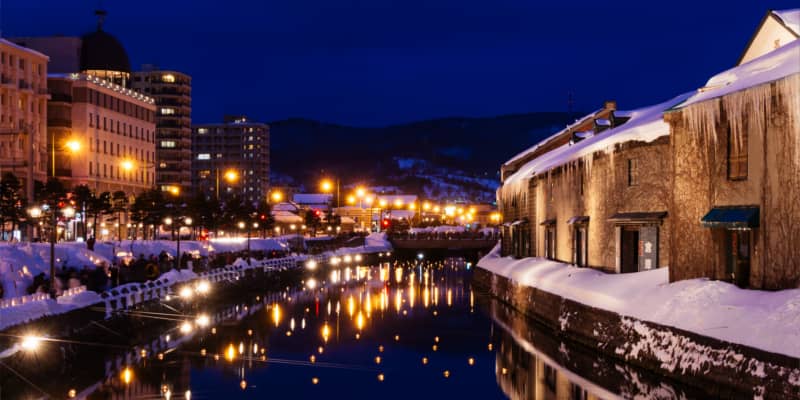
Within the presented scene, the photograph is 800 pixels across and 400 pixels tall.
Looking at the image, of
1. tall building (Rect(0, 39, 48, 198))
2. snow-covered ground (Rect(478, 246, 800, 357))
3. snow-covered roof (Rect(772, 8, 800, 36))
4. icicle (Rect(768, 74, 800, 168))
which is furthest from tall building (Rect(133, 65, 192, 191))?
icicle (Rect(768, 74, 800, 168))

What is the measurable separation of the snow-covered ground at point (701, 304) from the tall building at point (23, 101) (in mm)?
67972

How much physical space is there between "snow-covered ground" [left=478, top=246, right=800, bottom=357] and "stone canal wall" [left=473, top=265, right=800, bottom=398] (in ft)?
0.83

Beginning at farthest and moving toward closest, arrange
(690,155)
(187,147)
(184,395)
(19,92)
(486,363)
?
(187,147) → (19,92) → (486,363) → (690,155) → (184,395)

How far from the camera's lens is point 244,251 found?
262 feet

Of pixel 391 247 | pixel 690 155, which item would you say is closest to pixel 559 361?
pixel 690 155

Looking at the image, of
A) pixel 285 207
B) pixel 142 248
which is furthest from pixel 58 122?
pixel 142 248

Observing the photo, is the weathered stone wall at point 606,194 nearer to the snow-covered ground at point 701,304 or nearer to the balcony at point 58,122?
the snow-covered ground at point 701,304

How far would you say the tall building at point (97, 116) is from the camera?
104625 mm

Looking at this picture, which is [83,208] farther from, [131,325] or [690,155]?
[690,155]

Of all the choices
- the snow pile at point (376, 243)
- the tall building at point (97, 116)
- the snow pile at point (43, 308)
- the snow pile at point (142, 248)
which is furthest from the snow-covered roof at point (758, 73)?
the snow pile at point (376, 243)

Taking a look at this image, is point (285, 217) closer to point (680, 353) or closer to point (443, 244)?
point (443, 244)

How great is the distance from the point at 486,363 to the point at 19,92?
76.5m

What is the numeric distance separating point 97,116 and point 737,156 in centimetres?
9574

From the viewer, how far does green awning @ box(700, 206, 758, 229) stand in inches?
1018
